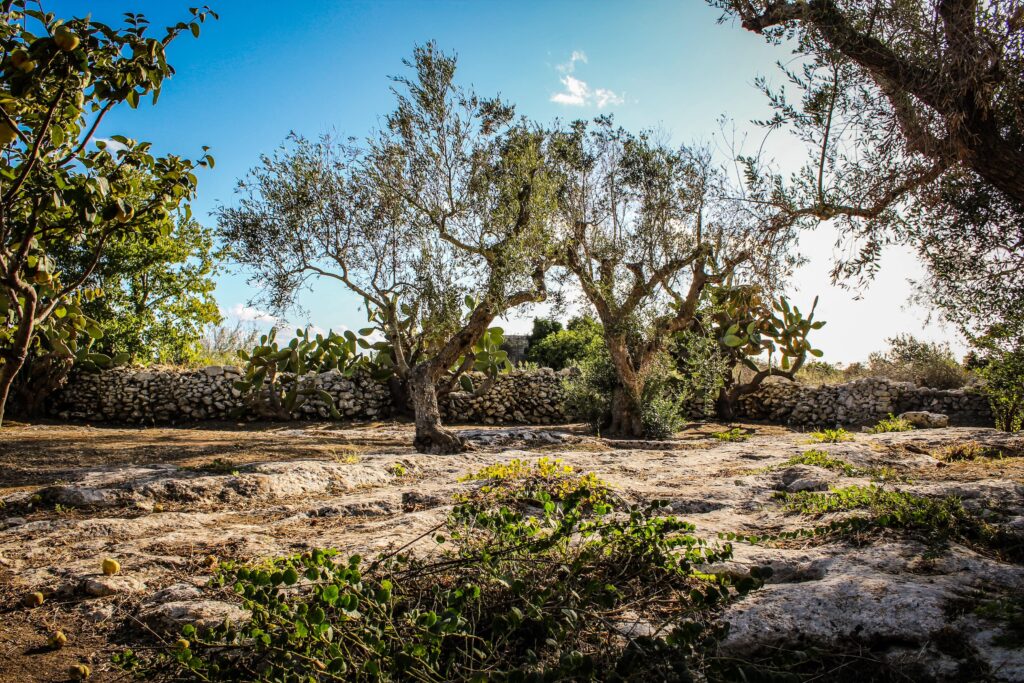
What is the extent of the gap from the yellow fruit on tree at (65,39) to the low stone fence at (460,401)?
10889 millimetres

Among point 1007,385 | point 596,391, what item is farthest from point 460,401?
point 1007,385

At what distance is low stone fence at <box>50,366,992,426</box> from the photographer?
43.1ft

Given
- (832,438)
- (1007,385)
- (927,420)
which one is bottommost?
(832,438)

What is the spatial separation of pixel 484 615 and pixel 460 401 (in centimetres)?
1250

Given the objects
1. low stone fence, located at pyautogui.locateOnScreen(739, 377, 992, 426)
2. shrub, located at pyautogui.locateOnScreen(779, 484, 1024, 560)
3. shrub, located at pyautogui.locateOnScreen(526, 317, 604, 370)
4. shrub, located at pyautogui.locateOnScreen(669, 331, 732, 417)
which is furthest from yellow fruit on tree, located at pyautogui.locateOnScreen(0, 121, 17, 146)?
shrub, located at pyautogui.locateOnScreen(526, 317, 604, 370)

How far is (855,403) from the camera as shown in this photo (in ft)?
45.6

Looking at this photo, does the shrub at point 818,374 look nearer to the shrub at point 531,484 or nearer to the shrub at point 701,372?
the shrub at point 701,372

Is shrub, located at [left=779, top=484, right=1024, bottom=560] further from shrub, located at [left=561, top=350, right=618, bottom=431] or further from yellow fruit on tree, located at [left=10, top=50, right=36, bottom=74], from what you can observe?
shrub, located at [left=561, top=350, right=618, bottom=431]

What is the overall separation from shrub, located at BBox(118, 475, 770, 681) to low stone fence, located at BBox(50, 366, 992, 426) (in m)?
11.6

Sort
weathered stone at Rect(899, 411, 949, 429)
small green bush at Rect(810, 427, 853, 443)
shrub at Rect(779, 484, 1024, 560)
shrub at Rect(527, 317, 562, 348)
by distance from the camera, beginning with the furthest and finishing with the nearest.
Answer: shrub at Rect(527, 317, 562, 348), weathered stone at Rect(899, 411, 949, 429), small green bush at Rect(810, 427, 853, 443), shrub at Rect(779, 484, 1024, 560)

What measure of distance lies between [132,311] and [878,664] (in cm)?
1599

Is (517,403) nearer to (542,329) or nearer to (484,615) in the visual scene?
(542,329)

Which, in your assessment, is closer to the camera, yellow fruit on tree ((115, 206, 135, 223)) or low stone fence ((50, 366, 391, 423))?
yellow fruit on tree ((115, 206, 135, 223))

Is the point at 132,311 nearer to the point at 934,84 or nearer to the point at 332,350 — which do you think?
the point at 332,350
